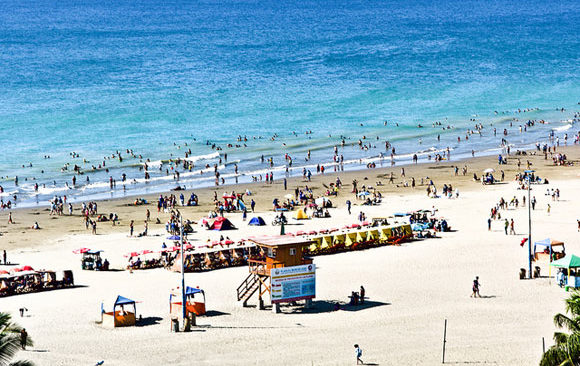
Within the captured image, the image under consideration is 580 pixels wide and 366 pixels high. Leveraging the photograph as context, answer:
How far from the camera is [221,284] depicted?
37.8 meters

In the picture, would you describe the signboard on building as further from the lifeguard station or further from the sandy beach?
the sandy beach

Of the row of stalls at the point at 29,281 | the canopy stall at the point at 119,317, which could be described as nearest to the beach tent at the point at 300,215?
the row of stalls at the point at 29,281

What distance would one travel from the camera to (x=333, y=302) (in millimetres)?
34719

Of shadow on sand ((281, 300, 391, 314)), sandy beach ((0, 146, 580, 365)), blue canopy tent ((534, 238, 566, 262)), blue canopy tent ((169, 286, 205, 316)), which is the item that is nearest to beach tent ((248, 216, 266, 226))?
sandy beach ((0, 146, 580, 365))

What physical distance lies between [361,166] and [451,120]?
32.1 meters

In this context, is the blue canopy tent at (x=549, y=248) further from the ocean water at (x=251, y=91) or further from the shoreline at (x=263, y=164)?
the ocean water at (x=251, y=91)

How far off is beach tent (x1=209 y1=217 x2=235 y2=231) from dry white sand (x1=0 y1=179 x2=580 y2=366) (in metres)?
4.55

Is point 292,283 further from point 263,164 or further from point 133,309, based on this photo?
point 263,164

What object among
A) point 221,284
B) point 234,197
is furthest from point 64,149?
point 221,284

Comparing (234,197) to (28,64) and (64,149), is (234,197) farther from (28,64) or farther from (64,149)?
(28,64)

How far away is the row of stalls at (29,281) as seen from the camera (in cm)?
3678

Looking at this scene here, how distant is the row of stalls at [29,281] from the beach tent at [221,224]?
13422 millimetres

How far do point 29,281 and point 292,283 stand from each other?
12011 mm

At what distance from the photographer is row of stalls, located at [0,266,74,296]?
36.8 metres
